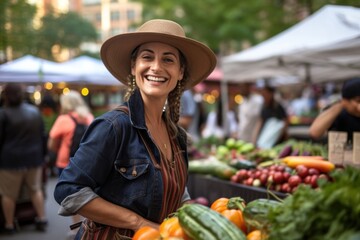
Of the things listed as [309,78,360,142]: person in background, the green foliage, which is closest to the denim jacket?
the green foliage

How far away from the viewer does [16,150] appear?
6.31 m

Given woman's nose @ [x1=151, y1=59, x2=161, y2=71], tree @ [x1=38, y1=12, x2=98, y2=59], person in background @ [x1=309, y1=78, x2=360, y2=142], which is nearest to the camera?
woman's nose @ [x1=151, y1=59, x2=161, y2=71]

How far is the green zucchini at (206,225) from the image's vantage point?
5.31 ft

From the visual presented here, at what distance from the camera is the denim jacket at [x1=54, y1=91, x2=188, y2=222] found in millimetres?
1965

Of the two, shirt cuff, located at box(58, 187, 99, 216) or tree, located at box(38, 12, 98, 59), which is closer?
shirt cuff, located at box(58, 187, 99, 216)

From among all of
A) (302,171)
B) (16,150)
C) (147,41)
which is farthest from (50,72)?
(147,41)

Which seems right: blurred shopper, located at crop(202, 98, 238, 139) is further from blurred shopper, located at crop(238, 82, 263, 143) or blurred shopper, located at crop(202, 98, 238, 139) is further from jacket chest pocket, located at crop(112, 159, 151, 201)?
jacket chest pocket, located at crop(112, 159, 151, 201)

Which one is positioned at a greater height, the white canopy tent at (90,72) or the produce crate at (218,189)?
the white canopy tent at (90,72)

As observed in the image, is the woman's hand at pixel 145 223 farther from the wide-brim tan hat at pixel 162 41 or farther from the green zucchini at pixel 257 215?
the wide-brim tan hat at pixel 162 41

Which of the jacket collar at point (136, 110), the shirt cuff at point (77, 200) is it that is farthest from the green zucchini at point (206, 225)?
the jacket collar at point (136, 110)

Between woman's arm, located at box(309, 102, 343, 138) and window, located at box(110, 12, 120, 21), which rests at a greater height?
window, located at box(110, 12, 120, 21)

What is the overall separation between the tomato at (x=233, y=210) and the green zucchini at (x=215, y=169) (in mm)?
3037

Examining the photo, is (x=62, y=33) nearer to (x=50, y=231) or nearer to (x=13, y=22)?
(x=13, y=22)

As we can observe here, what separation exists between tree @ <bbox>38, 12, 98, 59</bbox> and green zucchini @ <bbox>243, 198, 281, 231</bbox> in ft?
113
